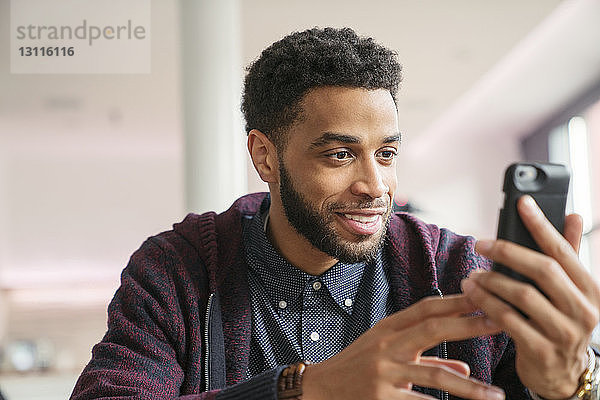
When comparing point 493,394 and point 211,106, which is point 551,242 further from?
point 211,106

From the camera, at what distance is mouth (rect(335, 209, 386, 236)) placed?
4.32 feet

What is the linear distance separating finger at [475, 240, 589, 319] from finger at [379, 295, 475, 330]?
0.09 metres

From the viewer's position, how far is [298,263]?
1478mm

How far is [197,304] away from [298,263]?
0.71 ft

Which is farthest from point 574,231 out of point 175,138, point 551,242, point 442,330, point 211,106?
point 175,138

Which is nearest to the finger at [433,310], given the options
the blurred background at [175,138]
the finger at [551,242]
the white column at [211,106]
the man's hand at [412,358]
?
the man's hand at [412,358]

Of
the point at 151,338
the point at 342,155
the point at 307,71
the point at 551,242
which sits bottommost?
the point at 151,338

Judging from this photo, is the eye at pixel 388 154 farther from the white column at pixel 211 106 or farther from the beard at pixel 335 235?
the white column at pixel 211 106

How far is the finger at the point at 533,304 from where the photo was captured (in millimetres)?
806

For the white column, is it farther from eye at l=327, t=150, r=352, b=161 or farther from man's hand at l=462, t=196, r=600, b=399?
man's hand at l=462, t=196, r=600, b=399

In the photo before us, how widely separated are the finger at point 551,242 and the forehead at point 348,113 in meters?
0.53

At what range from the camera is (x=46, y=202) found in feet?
20.6

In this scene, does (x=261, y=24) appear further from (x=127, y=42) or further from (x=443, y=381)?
(x=443, y=381)

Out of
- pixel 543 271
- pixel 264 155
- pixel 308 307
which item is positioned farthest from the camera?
pixel 264 155
